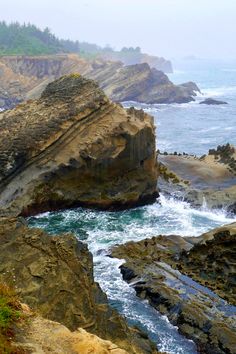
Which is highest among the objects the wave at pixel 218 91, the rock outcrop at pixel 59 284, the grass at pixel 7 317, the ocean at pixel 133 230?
the wave at pixel 218 91

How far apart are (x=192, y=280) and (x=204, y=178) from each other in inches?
576

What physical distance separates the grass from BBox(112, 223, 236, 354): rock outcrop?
773 cm

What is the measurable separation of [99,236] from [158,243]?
10.4ft

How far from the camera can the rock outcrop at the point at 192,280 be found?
1588cm

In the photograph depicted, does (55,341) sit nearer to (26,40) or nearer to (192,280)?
(192,280)

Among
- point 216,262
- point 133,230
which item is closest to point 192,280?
point 216,262

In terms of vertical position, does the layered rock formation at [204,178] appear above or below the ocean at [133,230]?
above

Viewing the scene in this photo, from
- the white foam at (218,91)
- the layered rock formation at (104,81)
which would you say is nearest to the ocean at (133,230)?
the layered rock formation at (104,81)

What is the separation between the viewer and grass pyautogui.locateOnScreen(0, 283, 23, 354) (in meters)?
8.05

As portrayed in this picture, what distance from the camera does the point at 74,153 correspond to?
88.1 ft

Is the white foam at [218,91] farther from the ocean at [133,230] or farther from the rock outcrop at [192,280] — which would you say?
the rock outcrop at [192,280]

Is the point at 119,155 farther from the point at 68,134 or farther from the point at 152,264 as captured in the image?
the point at 152,264

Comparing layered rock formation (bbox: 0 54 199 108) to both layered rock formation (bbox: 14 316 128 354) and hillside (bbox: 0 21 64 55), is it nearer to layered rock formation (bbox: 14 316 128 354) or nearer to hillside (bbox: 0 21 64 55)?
hillside (bbox: 0 21 64 55)

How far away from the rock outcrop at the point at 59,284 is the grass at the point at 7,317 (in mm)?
2406
